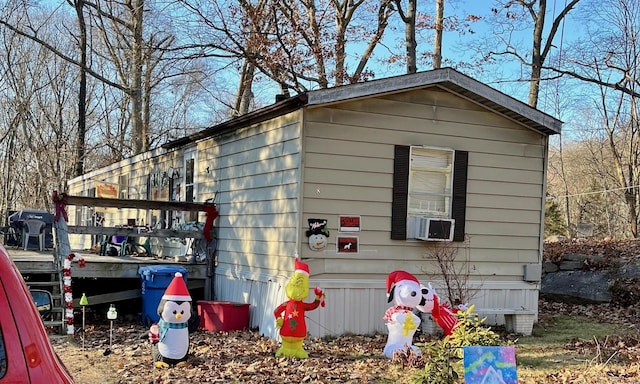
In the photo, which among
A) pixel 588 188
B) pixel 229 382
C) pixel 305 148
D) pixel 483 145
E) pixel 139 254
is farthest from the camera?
pixel 588 188

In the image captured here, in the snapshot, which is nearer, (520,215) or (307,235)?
(307,235)

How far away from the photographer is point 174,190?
1336 cm

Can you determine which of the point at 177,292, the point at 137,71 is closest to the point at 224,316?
the point at 177,292

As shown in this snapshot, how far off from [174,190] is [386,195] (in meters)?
6.19

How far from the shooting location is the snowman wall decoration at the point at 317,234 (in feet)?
27.1

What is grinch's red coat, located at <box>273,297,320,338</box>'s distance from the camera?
7152mm

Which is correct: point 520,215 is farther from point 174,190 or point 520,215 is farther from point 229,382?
point 174,190

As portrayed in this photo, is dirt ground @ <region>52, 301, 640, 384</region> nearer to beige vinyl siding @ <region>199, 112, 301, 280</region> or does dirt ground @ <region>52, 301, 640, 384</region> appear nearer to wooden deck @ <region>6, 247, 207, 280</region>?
wooden deck @ <region>6, 247, 207, 280</region>

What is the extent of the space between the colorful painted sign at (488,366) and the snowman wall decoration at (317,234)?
3.92 m

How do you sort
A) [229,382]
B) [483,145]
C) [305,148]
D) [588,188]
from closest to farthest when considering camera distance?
[229,382], [305,148], [483,145], [588,188]

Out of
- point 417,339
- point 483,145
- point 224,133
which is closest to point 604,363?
point 417,339

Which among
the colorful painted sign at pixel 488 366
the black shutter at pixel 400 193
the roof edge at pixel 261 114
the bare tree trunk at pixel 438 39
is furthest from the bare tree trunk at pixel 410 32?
the colorful painted sign at pixel 488 366

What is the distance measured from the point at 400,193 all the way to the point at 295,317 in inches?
103

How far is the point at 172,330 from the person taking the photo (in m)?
6.93
